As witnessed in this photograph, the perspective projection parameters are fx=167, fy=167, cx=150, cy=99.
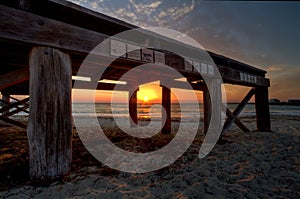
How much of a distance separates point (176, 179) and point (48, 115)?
7.23ft

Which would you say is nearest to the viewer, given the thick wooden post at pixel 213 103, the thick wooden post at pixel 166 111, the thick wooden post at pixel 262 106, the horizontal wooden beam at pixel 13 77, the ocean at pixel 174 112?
the horizontal wooden beam at pixel 13 77

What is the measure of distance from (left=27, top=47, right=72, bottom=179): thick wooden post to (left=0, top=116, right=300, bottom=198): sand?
28 cm

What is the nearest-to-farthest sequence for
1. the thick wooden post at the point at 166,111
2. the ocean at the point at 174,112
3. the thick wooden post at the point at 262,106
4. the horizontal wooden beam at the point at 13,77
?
the horizontal wooden beam at the point at 13,77 < the thick wooden post at the point at 166,111 < the thick wooden post at the point at 262,106 < the ocean at the point at 174,112

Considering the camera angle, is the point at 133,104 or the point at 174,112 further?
the point at 174,112

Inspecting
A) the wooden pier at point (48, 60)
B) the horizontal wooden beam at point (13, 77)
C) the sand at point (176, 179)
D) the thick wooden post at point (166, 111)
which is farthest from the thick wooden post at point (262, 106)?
the horizontal wooden beam at point (13, 77)

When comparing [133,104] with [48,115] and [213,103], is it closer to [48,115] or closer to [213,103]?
[213,103]

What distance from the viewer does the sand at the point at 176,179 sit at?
2256 mm

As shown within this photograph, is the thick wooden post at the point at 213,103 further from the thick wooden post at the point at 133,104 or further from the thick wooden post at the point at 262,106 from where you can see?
the thick wooden post at the point at 133,104

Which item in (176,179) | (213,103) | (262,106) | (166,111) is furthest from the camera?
(262,106)

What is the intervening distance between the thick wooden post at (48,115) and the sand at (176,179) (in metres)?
0.28

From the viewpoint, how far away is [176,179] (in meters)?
2.73

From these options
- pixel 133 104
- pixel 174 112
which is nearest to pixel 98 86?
pixel 133 104

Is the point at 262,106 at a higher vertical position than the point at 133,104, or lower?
lower

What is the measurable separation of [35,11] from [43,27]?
1.17 ft
